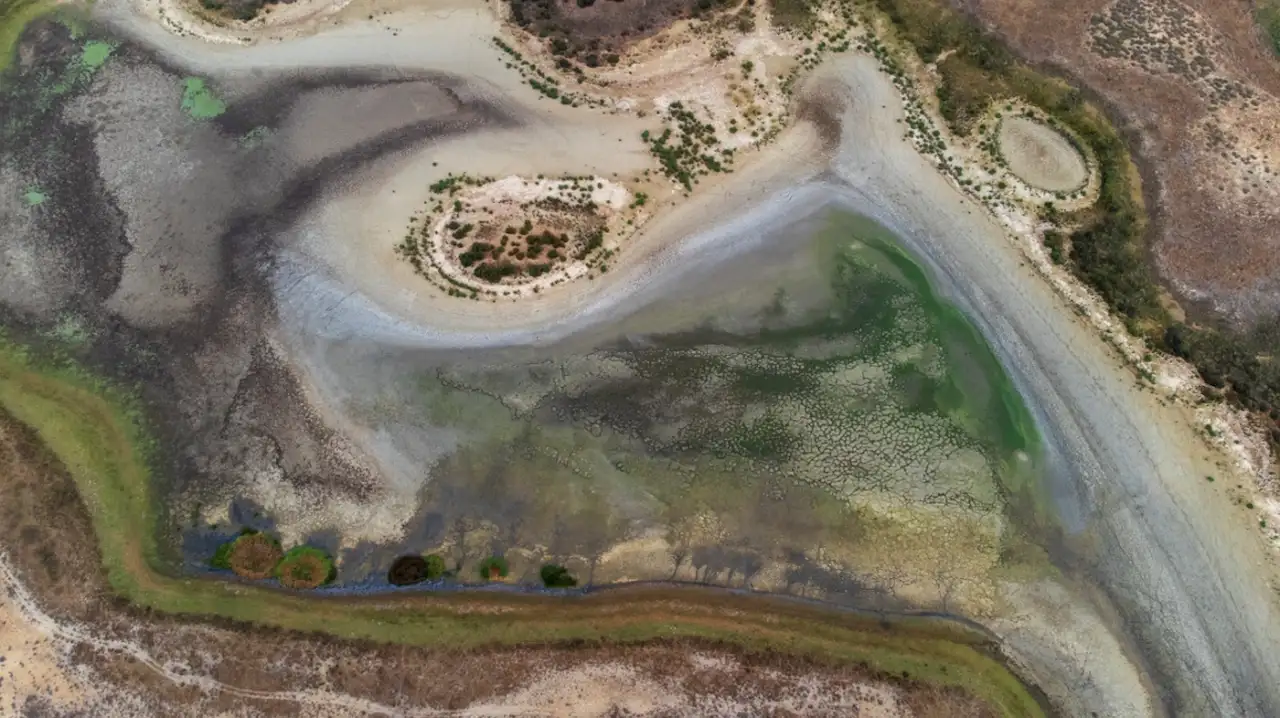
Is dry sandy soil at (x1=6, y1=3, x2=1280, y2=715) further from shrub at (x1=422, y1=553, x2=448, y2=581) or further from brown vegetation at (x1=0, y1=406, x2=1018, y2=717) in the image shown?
shrub at (x1=422, y1=553, x2=448, y2=581)

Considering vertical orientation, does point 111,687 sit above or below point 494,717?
below

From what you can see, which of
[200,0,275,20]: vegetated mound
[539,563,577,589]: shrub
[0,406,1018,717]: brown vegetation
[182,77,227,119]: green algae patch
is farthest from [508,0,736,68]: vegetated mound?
[0,406,1018,717]: brown vegetation

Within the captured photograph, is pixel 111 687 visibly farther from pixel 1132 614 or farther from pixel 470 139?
pixel 1132 614

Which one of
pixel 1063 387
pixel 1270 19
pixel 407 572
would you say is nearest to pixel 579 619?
pixel 407 572

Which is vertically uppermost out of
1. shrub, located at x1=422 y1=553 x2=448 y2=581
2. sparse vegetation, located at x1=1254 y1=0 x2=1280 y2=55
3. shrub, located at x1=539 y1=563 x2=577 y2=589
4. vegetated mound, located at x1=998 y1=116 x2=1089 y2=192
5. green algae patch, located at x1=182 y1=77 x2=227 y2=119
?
sparse vegetation, located at x1=1254 y1=0 x2=1280 y2=55

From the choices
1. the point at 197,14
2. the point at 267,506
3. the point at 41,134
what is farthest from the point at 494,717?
the point at 197,14
